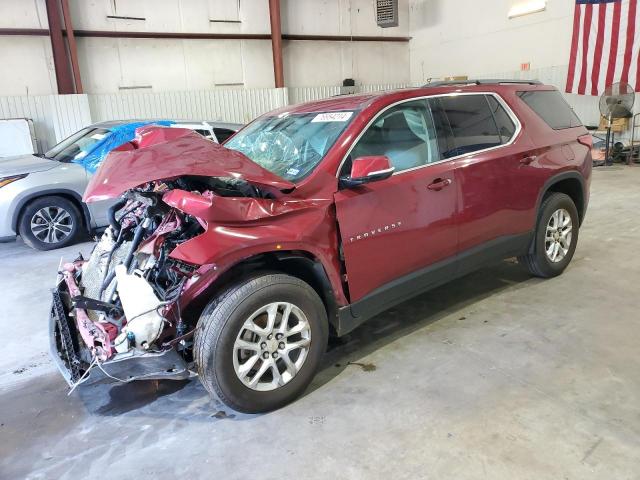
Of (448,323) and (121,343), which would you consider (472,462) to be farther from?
(121,343)

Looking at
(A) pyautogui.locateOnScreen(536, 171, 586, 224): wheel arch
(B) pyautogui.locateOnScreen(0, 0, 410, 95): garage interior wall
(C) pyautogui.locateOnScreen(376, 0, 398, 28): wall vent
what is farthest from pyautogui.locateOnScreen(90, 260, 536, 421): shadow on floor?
(C) pyautogui.locateOnScreen(376, 0, 398, 28): wall vent

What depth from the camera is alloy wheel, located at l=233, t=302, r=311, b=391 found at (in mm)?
2385

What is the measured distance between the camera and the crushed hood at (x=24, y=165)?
5602 mm

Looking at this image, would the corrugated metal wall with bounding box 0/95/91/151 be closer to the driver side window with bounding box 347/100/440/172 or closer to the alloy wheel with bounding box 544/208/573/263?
the driver side window with bounding box 347/100/440/172

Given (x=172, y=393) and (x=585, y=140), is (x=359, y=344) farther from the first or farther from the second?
(x=585, y=140)

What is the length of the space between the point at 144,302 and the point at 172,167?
2.13 ft

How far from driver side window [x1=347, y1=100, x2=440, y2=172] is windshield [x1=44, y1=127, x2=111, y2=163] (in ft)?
14.9

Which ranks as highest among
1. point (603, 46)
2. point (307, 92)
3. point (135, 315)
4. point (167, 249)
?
point (603, 46)

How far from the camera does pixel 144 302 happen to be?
229 cm

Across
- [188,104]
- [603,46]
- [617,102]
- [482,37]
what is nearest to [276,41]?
[188,104]

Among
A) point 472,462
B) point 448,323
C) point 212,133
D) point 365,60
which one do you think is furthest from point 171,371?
point 365,60

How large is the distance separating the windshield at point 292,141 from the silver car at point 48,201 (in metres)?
3.11

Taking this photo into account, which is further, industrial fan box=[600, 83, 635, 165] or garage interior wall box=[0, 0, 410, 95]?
garage interior wall box=[0, 0, 410, 95]

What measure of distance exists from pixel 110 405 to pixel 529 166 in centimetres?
319
